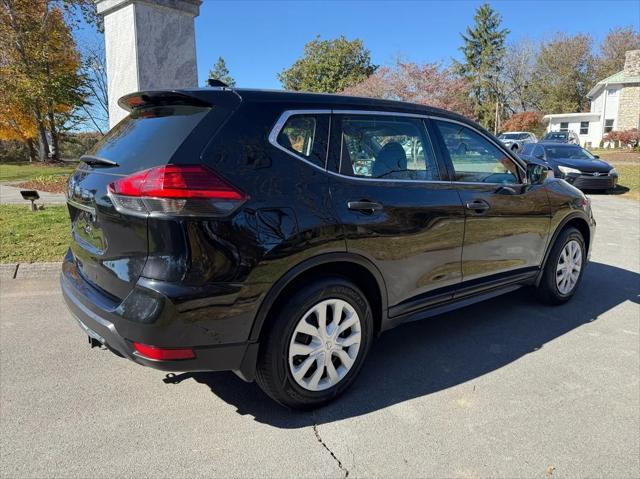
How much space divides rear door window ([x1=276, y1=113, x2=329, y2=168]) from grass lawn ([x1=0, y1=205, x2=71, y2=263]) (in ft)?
14.0

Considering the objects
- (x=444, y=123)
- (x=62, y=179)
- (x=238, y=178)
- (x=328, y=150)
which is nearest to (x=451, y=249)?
(x=444, y=123)

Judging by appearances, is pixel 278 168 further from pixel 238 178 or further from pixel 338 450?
pixel 338 450

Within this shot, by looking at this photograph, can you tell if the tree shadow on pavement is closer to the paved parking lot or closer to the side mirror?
the paved parking lot

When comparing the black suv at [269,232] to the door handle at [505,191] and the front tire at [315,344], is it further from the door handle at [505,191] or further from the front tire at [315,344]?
the door handle at [505,191]

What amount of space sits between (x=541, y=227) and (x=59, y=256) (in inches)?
211

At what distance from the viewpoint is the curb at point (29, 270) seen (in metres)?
5.43

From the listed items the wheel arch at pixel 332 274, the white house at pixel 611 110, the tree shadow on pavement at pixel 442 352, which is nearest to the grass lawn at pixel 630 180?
the tree shadow on pavement at pixel 442 352

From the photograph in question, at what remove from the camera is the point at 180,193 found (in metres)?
2.32

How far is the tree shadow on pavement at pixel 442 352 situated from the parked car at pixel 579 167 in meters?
10.7

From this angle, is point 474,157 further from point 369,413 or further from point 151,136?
point 151,136

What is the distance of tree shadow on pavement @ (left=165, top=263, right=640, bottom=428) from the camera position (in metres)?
3.03

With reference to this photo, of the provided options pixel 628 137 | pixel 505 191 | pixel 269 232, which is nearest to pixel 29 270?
pixel 269 232

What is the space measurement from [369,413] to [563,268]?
284 cm

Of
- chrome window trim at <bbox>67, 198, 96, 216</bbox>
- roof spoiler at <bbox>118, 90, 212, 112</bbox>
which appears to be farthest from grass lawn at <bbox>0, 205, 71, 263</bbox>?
roof spoiler at <bbox>118, 90, 212, 112</bbox>
